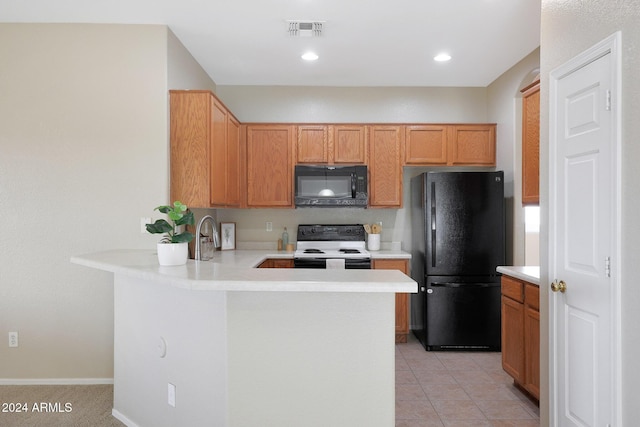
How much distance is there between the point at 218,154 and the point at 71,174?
1121 mm

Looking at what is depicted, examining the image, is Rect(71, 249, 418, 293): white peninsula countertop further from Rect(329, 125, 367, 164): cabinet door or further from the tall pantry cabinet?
Rect(329, 125, 367, 164): cabinet door

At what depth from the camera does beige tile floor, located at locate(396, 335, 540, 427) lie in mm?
2637

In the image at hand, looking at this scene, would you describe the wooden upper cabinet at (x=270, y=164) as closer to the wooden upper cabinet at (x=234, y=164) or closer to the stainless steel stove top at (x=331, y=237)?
the wooden upper cabinet at (x=234, y=164)

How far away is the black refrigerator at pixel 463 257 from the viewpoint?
12.8 feet

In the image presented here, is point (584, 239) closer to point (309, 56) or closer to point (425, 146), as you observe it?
point (425, 146)

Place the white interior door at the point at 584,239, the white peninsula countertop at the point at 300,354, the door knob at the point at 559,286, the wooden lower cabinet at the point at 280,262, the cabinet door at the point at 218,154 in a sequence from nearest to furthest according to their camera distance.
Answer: the white interior door at the point at 584,239, the white peninsula countertop at the point at 300,354, the door knob at the point at 559,286, the cabinet door at the point at 218,154, the wooden lower cabinet at the point at 280,262

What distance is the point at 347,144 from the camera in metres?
4.41

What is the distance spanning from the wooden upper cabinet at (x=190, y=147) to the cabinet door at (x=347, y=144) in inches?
62.5

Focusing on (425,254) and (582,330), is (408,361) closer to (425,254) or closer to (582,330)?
(425,254)

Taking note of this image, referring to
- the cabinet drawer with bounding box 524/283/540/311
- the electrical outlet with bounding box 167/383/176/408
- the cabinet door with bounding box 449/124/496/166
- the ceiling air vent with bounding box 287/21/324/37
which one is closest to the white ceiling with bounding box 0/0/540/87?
the ceiling air vent with bounding box 287/21/324/37

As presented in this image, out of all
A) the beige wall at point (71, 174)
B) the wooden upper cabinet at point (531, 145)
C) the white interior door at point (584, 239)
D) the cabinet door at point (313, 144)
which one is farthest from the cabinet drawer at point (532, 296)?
the beige wall at point (71, 174)

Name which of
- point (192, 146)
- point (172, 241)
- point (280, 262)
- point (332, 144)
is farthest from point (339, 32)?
point (280, 262)

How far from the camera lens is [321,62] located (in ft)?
12.8

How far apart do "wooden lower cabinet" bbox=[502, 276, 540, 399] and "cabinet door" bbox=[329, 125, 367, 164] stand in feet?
6.47
